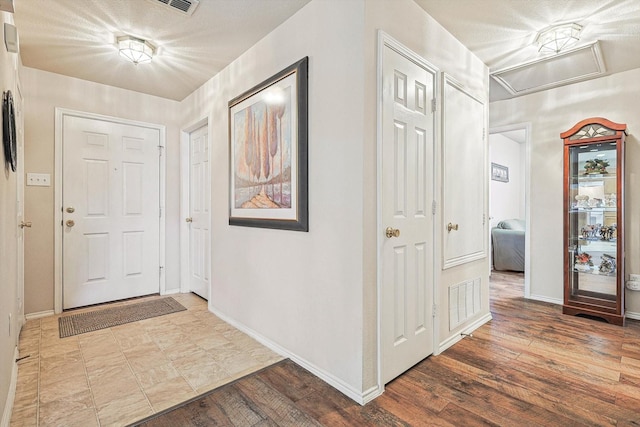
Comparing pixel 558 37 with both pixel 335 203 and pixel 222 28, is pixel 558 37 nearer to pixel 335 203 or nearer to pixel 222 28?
pixel 335 203

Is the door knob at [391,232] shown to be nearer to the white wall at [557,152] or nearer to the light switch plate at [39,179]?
the white wall at [557,152]

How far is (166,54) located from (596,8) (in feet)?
10.5

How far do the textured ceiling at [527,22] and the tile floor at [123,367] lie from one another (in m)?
2.68

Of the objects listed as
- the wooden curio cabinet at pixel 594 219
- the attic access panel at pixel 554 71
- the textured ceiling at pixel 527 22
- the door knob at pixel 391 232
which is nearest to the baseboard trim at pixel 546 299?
the wooden curio cabinet at pixel 594 219

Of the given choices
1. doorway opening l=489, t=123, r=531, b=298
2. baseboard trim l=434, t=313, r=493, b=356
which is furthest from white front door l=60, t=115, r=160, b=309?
doorway opening l=489, t=123, r=531, b=298

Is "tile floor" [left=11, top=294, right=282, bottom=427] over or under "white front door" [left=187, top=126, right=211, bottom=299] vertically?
under

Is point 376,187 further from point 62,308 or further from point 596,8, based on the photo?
point 62,308

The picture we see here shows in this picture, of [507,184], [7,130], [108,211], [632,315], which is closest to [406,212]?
[7,130]

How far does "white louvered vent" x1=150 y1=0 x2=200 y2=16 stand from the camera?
2.03m

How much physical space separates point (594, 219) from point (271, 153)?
124 inches

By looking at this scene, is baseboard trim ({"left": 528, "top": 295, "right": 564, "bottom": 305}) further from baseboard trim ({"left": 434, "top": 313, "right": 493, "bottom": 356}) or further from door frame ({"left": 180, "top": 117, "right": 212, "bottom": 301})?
door frame ({"left": 180, "top": 117, "right": 212, "bottom": 301})

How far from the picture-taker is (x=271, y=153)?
7.64ft

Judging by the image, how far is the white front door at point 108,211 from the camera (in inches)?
128

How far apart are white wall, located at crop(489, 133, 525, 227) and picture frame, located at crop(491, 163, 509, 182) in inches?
2.7
